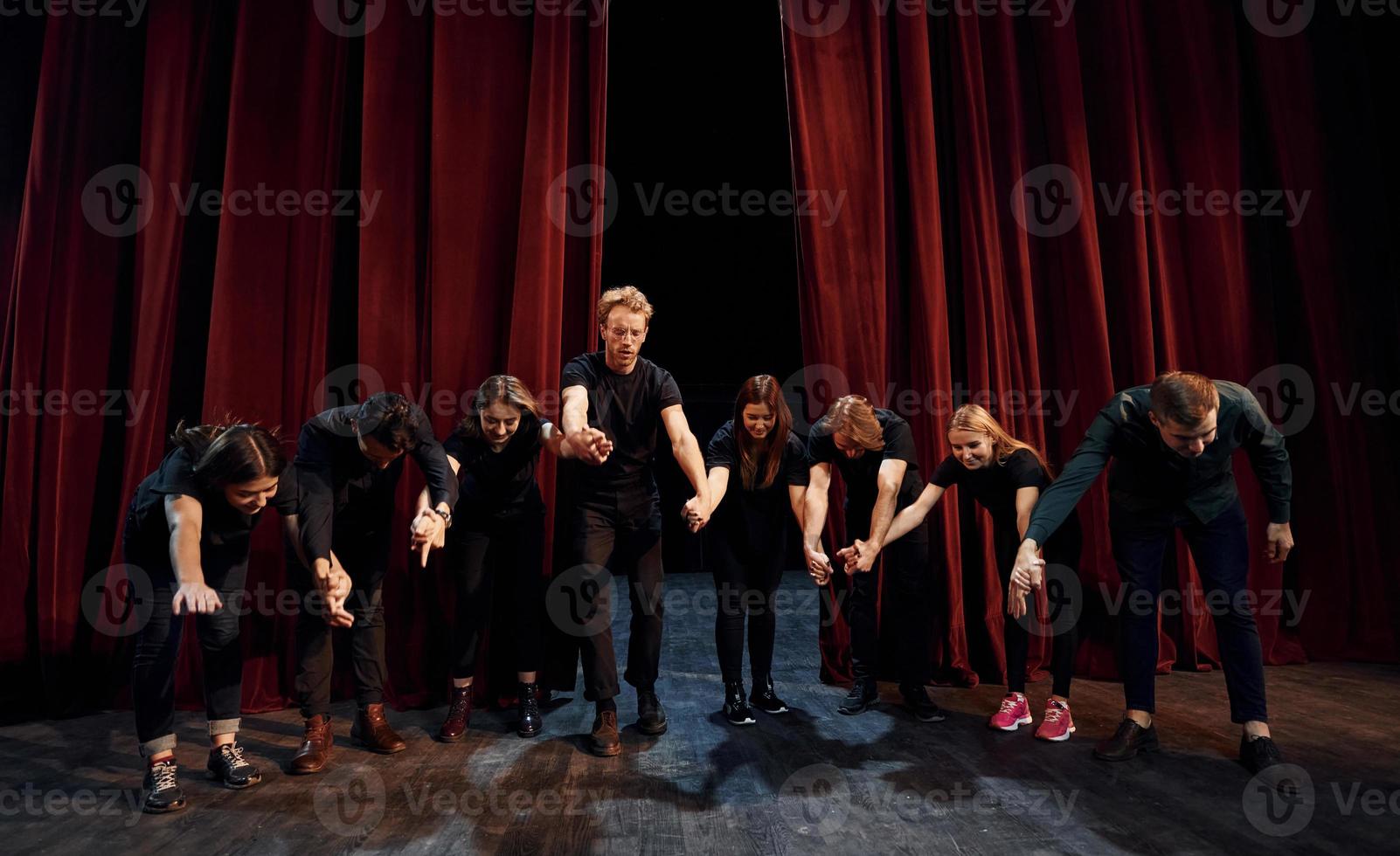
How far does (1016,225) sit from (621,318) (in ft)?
6.33

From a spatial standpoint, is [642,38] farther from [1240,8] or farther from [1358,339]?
[1358,339]

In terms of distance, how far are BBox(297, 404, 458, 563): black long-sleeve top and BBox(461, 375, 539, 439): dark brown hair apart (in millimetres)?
161

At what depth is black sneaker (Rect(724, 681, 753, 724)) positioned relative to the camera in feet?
8.17

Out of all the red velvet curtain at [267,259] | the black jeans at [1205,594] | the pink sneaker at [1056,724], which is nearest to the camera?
the black jeans at [1205,594]

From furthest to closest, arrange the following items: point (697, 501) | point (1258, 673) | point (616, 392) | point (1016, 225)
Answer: point (1016, 225) < point (616, 392) < point (697, 501) < point (1258, 673)

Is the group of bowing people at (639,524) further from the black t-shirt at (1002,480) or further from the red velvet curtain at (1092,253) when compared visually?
the red velvet curtain at (1092,253)

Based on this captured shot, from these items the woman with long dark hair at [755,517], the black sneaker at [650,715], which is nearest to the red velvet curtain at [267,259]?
the black sneaker at [650,715]

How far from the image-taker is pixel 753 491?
2.64 metres

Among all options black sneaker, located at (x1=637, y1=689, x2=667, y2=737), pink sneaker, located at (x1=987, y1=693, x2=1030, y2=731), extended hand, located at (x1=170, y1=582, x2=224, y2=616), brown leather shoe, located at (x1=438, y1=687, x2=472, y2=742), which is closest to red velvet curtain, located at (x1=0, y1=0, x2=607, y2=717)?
brown leather shoe, located at (x1=438, y1=687, x2=472, y2=742)

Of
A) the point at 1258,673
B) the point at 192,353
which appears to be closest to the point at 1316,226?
the point at 1258,673

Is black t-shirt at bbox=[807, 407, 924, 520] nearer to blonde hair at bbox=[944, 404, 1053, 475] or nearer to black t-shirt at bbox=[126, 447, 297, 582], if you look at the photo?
blonde hair at bbox=[944, 404, 1053, 475]

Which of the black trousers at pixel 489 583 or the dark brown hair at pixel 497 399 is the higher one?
the dark brown hair at pixel 497 399

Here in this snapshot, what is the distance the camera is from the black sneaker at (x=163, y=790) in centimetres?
188

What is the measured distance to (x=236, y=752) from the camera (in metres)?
2.08
